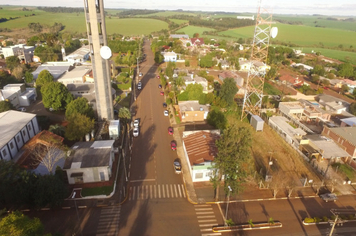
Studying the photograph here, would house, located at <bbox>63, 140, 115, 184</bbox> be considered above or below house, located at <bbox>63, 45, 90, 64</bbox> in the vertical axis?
below

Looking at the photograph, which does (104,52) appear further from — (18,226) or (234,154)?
(18,226)

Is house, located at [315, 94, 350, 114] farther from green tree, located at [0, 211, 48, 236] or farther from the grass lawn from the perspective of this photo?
green tree, located at [0, 211, 48, 236]

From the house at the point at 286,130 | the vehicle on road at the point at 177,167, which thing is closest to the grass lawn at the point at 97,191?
the vehicle on road at the point at 177,167

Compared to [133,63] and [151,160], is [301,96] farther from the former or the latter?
[133,63]

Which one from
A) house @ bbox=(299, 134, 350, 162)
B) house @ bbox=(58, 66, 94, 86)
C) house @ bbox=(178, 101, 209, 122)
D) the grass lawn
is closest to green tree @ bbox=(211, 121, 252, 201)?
the grass lawn

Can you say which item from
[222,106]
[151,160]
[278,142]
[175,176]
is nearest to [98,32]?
[151,160]

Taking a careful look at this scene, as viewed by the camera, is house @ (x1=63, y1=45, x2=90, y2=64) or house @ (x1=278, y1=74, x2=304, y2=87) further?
house @ (x1=63, y1=45, x2=90, y2=64)

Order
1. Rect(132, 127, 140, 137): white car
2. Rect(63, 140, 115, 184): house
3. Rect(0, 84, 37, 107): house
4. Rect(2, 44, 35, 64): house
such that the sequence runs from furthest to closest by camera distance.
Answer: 1. Rect(2, 44, 35, 64): house
2. Rect(0, 84, 37, 107): house
3. Rect(132, 127, 140, 137): white car
4. Rect(63, 140, 115, 184): house

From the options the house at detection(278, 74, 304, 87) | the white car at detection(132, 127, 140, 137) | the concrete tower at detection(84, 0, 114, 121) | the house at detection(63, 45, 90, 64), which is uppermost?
the concrete tower at detection(84, 0, 114, 121)

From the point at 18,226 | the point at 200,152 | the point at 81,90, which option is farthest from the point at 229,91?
the point at 18,226
